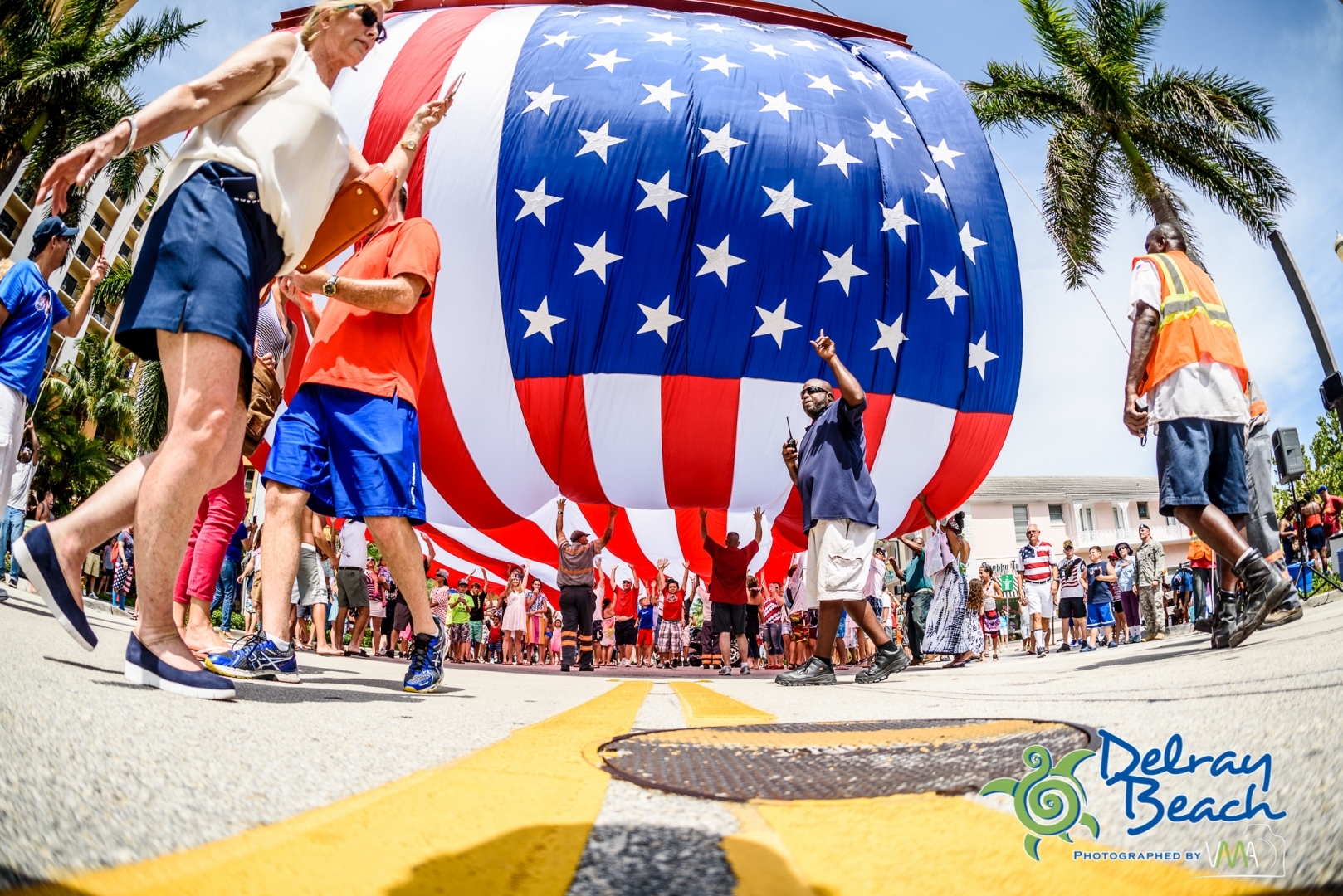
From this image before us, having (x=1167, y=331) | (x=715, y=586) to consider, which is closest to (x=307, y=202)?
(x=1167, y=331)

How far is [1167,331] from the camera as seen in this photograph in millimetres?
2305

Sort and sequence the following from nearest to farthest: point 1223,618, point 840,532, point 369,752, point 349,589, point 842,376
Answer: point 369,752
point 1223,618
point 842,376
point 840,532
point 349,589

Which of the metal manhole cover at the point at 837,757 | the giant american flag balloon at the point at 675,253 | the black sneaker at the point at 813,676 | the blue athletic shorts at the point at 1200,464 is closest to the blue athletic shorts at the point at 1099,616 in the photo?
the giant american flag balloon at the point at 675,253

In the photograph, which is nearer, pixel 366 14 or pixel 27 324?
pixel 27 324

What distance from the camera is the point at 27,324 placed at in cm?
132

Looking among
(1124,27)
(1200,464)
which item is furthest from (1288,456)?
(1200,464)

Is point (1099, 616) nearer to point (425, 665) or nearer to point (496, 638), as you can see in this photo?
point (425, 665)

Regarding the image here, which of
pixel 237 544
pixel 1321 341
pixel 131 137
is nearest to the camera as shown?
pixel 1321 341

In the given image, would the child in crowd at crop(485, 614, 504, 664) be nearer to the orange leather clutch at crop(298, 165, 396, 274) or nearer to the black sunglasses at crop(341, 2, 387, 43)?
the orange leather clutch at crop(298, 165, 396, 274)

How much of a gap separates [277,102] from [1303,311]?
1763 mm

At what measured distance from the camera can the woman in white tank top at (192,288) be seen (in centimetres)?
129

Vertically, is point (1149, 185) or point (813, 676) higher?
point (1149, 185)

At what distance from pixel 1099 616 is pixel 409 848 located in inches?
339

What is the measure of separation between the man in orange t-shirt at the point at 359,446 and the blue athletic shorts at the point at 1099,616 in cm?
752
